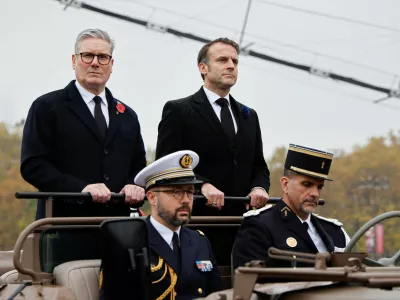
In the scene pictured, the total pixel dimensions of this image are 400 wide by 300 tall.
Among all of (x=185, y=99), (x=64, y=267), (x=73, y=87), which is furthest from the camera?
(x=185, y=99)

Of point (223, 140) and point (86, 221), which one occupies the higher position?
point (223, 140)

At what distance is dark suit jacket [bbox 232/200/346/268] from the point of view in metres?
6.07

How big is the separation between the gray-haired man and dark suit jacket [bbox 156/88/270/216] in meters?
0.36

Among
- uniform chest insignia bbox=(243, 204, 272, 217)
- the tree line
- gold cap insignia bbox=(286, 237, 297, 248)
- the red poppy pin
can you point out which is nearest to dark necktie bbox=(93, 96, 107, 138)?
the red poppy pin

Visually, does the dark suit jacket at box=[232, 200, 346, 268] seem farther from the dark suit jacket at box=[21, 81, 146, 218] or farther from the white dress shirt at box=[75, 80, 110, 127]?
the white dress shirt at box=[75, 80, 110, 127]

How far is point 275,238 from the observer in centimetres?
621

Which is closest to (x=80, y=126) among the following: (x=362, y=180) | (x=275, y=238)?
(x=275, y=238)

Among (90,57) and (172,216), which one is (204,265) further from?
(90,57)

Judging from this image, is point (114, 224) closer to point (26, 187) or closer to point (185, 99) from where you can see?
point (185, 99)

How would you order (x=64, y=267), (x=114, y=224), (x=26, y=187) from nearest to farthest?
(x=114, y=224)
(x=64, y=267)
(x=26, y=187)

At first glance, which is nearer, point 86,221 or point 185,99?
point 86,221

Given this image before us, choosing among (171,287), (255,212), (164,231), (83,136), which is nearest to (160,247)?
(164,231)

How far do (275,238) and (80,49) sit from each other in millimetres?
1687

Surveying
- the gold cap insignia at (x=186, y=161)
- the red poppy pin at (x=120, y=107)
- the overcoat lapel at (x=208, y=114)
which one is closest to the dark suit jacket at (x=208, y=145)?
the overcoat lapel at (x=208, y=114)
